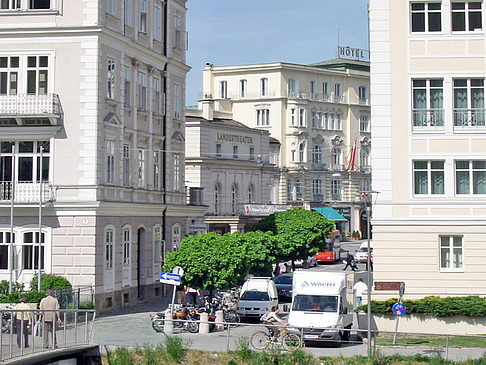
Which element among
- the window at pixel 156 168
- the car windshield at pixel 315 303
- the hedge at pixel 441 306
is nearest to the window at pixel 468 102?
the hedge at pixel 441 306

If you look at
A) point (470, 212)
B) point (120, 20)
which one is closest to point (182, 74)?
point (120, 20)

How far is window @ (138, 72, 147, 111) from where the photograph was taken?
1866 inches

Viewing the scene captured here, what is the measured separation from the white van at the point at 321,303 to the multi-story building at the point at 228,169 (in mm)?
39563

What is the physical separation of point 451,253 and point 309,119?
65504 mm

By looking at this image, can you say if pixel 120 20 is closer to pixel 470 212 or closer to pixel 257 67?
pixel 470 212

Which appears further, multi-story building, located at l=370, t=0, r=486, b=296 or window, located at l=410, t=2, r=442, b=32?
window, located at l=410, t=2, r=442, b=32

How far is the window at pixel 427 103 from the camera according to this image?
37.3m

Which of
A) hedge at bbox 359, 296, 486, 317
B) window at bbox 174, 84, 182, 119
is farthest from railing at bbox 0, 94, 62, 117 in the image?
hedge at bbox 359, 296, 486, 317

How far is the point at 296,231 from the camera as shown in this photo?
65250mm

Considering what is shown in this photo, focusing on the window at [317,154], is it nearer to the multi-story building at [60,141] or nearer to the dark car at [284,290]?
the dark car at [284,290]

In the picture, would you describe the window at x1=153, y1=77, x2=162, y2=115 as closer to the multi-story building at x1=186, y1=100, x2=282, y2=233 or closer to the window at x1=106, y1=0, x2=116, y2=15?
the window at x1=106, y1=0, x2=116, y2=15

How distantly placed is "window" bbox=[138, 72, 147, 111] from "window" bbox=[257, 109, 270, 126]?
169 feet

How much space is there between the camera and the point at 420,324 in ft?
118

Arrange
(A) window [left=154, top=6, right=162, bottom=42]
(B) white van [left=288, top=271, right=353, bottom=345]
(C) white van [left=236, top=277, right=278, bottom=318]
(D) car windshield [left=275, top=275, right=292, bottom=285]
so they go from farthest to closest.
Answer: (D) car windshield [left=275, top=275, right=292, bottom=285], (A) window [left=154, top=6, right=162, bottom=42], (C) white van [left=236, top=277, right=278, bottom=318], (B) white van [left=288, top=271, right=353, bottom=345]
